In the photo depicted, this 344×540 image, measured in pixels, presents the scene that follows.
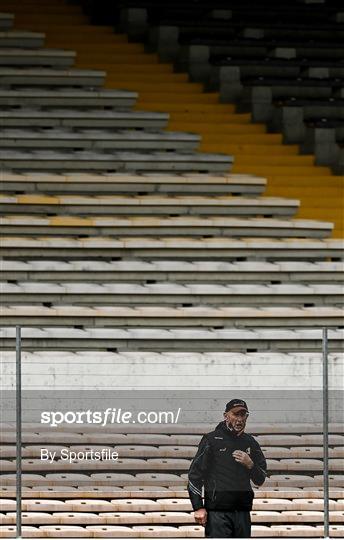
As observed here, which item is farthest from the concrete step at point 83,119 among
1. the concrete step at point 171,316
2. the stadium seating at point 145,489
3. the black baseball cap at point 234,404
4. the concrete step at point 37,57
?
the black baseball cap at point 234,404

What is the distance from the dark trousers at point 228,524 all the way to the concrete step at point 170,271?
3.62 meters

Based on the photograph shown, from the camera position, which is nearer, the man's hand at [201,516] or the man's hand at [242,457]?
the man's hand at [201,516]

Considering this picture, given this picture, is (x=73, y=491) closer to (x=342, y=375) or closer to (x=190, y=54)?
(x=342, y=375)

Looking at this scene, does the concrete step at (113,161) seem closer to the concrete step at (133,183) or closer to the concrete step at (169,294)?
the concrete step at (133,183)

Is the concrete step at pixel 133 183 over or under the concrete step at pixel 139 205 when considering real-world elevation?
over

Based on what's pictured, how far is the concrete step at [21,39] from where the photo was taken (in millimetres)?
13438

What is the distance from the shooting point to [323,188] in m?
13.2

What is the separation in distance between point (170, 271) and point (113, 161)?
134 centimetres

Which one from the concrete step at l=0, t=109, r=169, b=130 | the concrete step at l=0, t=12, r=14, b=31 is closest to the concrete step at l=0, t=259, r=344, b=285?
the concrete step at l=0, t=109, r=169, b=130

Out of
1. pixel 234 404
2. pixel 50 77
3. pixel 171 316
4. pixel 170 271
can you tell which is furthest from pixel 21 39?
pixel 234 404

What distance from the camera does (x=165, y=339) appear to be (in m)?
10.9

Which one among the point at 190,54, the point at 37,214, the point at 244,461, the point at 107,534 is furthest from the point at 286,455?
the point at 190,54

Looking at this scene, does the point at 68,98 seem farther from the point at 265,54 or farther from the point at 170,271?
the point at 170,271

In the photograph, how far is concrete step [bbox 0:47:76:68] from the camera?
43.4 ft
